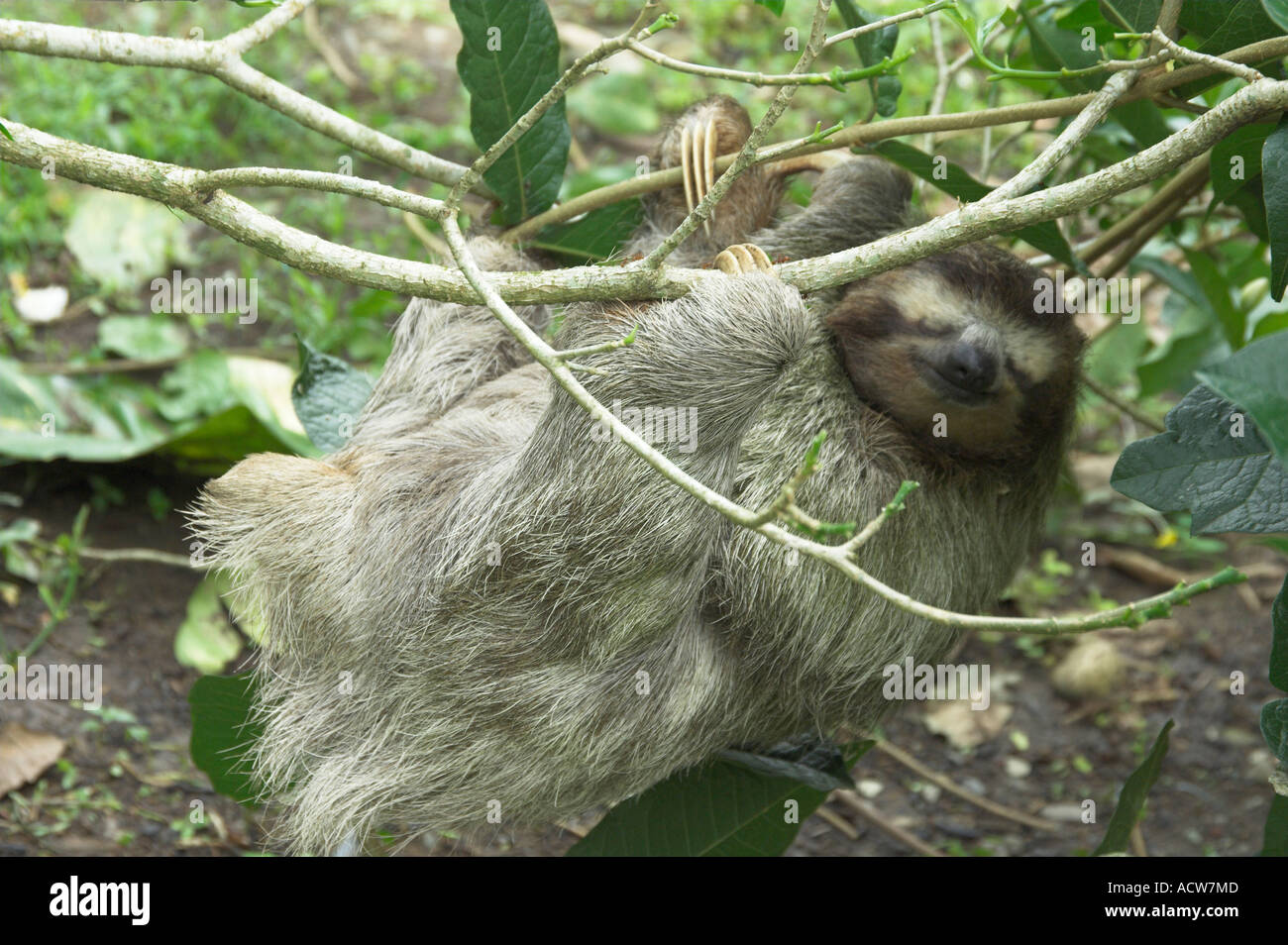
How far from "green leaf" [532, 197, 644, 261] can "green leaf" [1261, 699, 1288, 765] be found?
8.84ft

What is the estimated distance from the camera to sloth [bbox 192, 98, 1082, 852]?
3.55 meters

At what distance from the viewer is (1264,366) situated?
2.52 m

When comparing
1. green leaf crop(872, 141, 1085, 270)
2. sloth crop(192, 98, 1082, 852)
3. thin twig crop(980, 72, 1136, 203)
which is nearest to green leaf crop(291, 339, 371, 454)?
sloth crop(192, 98, 1082, 852)

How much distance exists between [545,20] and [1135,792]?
11.0 feet

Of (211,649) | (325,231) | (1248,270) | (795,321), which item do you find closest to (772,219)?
(795,321)

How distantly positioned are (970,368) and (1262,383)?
1.24 metres

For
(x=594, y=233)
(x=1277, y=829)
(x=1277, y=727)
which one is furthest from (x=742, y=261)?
(x=1277, y=829)

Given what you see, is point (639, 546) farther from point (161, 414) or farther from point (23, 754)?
point (161, 414)

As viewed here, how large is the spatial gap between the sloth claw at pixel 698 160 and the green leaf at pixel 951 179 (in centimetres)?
62

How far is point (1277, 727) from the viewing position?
3.20 metres

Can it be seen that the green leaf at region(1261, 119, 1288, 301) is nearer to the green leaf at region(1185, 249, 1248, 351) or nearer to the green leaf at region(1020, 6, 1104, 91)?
the green leaf at region(1020, 6, 1104, 91)

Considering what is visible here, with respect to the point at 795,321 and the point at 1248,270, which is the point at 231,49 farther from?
the point at 1248,270

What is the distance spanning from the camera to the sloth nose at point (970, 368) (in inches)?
145

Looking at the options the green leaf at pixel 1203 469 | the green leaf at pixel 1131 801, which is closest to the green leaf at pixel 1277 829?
the green leaf at pixel 1131 801
